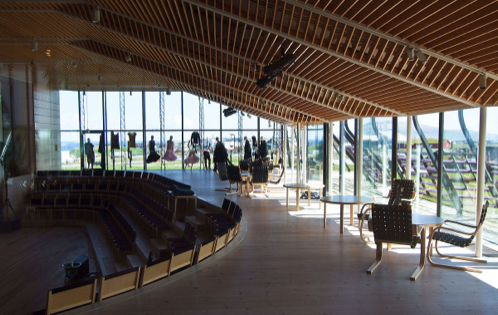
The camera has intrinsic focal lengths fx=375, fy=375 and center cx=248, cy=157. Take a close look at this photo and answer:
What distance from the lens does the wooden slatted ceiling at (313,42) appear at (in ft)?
15.5

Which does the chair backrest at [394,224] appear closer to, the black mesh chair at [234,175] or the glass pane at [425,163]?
the glass pane at [425,163]

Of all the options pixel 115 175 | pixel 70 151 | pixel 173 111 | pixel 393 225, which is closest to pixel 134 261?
pixel 393 225

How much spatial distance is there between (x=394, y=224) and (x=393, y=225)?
0.02m

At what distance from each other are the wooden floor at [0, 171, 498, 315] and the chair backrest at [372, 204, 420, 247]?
47 centimetres

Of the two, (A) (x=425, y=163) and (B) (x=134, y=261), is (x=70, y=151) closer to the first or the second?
(B) (x=134, y=261)

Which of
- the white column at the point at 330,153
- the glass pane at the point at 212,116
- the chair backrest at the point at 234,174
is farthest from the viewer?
the glass pane at the point at 212,116

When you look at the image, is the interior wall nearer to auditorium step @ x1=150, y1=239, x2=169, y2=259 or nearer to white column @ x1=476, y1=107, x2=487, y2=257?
auditorium step @ x1=150, y1=239, x2=169, y2=259

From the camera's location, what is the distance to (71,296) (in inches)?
150

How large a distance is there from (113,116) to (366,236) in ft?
54.4

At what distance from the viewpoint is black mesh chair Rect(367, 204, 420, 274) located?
4812 millimetres

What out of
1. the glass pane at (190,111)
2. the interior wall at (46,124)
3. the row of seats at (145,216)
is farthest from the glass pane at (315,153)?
the interior wall at (46,124)

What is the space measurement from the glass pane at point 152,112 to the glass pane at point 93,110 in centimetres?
239

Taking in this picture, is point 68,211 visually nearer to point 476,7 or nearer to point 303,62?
point 303,62

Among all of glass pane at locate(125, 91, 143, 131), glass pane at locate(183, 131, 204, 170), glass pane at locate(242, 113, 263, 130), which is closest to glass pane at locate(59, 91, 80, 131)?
glass pane at locate(125, 91, 143, 131)
